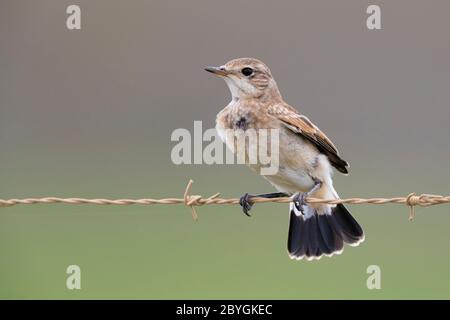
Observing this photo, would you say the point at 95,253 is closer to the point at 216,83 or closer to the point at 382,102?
the point at 216,83

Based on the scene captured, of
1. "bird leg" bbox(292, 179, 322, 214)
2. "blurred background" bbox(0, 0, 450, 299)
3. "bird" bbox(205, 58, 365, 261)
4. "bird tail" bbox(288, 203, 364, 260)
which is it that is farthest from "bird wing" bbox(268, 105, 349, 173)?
"blurred background" bbox(0, 0, 450, 299)

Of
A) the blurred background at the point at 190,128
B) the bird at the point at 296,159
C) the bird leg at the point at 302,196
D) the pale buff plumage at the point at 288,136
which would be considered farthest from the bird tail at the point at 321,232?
the blurred background at the point at 190,128

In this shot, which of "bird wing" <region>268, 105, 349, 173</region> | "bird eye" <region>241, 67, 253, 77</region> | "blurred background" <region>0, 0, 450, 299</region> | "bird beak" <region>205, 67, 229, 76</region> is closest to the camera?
"bird wing" <region>268, 105, 349, 173</region>

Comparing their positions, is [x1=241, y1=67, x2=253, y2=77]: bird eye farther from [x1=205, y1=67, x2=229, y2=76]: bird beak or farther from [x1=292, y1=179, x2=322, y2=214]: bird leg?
[x1=292, y1=179, x2=322, y2=214]: bird leg

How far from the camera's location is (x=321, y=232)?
7207 millimetres

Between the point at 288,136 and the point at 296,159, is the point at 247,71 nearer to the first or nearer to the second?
the point at 288,136

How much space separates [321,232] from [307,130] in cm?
94

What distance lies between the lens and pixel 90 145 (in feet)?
45.1

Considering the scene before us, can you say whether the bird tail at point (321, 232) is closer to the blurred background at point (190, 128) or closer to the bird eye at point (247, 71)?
the bird eye at point (247, 71)

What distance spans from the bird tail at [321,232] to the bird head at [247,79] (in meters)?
0.95

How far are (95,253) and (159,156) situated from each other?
9.36ft

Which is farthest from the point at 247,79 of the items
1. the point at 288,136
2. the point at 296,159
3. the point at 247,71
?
the point at 296,159

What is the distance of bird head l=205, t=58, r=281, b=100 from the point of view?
7059 millimetres

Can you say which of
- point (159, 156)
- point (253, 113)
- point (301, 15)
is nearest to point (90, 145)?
point (159, 156)
